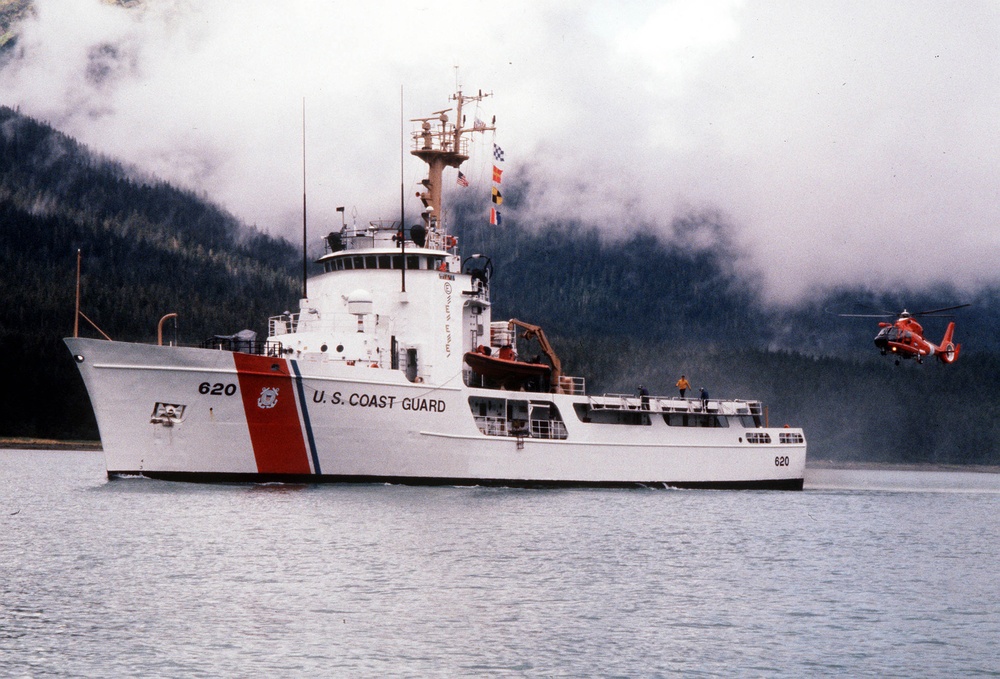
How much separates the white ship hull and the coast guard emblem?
3 cm

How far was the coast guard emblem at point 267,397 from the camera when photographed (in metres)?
38.8

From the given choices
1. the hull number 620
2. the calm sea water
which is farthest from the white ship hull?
the calm sea water

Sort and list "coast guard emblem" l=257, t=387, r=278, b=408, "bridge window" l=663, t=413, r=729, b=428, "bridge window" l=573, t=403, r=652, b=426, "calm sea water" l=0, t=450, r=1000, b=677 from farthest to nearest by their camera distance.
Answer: "bridge window" l=663, t=413, r=729, b=428
"bridge window" l=573, t=403, r=652, b=426
"coast guard emblem" l=257, t=387, r=278, b=408
"calm sea water" l=0, t=450, r=1000, b=677

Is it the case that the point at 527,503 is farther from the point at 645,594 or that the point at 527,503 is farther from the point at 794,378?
the point at 794,378

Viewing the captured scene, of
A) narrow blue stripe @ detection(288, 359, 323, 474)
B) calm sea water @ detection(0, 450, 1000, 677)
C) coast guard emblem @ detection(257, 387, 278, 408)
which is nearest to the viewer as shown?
calm sea water @ detection(0, 450, 1000, 677)

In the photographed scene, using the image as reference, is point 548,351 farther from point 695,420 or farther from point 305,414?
point 305,414

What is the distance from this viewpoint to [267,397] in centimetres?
3881

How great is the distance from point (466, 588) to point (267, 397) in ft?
52.0

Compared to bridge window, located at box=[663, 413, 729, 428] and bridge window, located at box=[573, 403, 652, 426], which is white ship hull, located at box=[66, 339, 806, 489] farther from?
bridge window, located at box=[663, 413, 729, 428]

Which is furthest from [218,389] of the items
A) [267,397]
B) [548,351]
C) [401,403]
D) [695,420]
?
[695,420]

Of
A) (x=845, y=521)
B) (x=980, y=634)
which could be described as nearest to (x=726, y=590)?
(x=980, y=634)

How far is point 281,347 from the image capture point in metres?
40.5

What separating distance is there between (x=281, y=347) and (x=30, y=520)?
385 inches

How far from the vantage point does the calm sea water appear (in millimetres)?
19156
